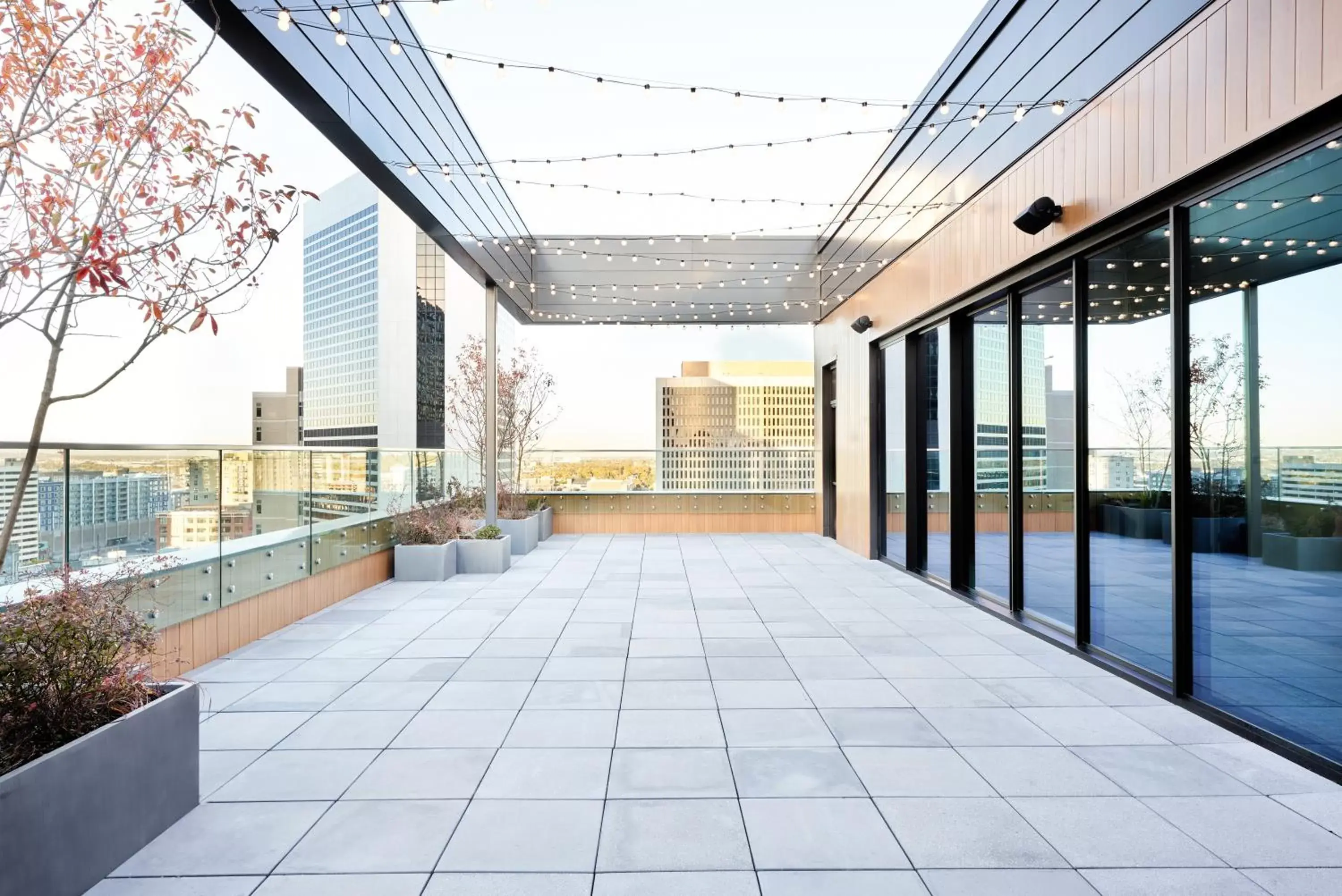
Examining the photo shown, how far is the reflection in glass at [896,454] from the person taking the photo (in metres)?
7.32

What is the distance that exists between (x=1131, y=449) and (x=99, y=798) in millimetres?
4787

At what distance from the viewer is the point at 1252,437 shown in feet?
10.1

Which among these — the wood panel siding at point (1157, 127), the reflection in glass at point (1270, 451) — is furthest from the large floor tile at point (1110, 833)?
the wood panel siding at point (1157, 127)

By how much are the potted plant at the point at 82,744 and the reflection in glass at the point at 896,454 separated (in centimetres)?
635

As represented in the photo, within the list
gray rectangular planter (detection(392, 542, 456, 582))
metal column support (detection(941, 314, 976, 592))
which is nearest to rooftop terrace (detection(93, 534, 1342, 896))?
metal column support (detection(941, 314, 976, 592))

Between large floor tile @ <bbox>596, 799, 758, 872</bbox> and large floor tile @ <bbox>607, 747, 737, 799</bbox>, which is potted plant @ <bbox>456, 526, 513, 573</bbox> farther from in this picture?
large floor tile @ <bbox>596, 799, 758, 872</bbox>

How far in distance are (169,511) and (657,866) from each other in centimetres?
331

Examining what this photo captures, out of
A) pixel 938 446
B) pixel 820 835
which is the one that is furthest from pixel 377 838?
pixel 938 446

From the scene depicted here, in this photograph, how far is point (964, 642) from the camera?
457cm

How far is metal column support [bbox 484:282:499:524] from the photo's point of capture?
330 inches

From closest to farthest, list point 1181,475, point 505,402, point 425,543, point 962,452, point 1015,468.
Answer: point 1181,475 < point 1015,468 < point 962,452 < point 425,543 < point 505,402

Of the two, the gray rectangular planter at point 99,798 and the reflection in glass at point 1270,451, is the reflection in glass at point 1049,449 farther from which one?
the gray rectangular planter at point 99,798

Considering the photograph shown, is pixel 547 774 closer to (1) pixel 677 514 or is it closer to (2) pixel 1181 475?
(2) pixel 1181 475

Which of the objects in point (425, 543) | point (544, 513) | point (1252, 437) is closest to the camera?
point (1252, 437)
